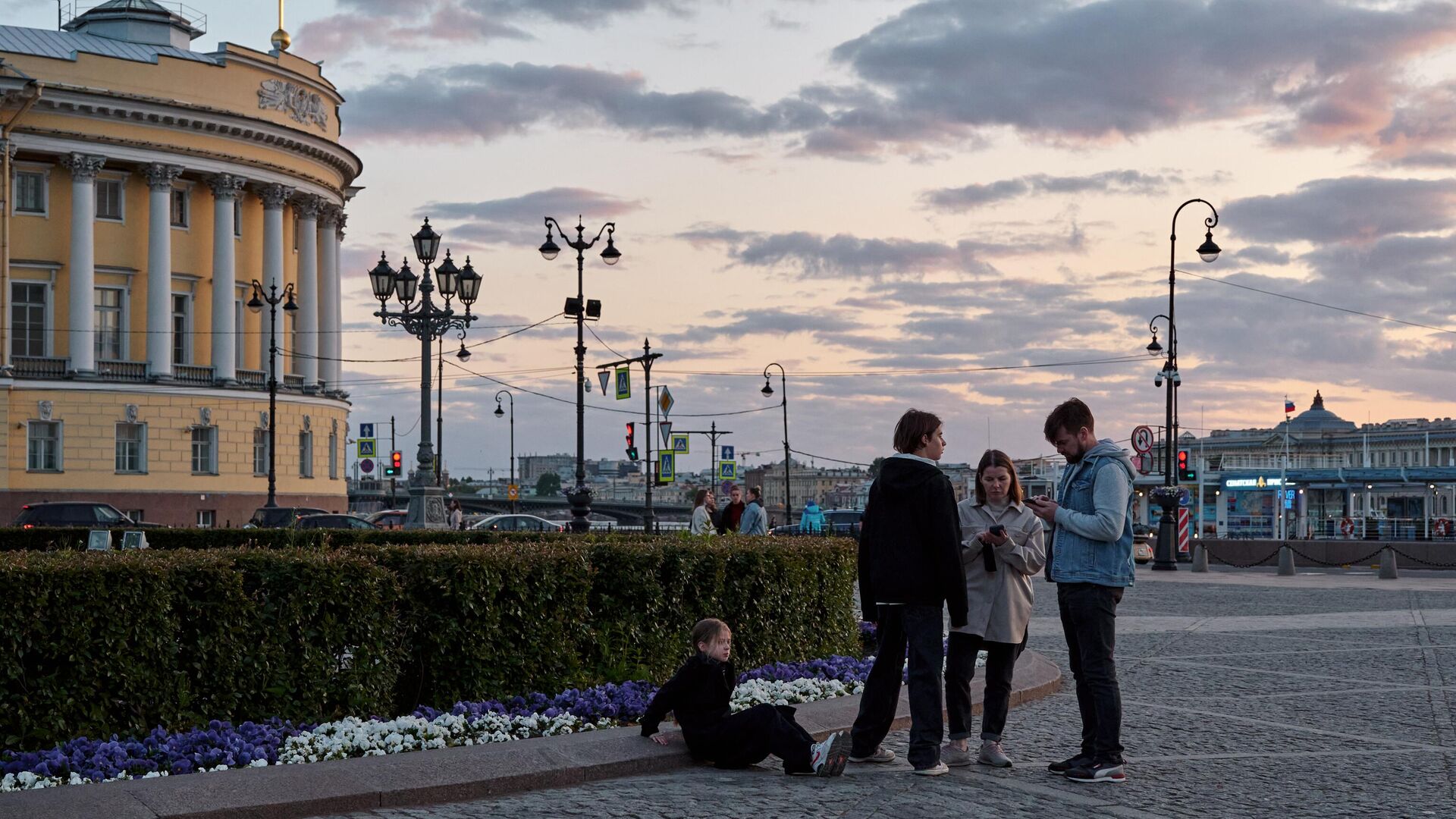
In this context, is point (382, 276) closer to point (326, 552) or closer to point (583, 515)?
point (583, 515)

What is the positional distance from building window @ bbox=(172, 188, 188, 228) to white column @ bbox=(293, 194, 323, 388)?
16.7ft

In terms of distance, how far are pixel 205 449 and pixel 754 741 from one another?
5397cm

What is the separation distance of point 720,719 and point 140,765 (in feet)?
10.0

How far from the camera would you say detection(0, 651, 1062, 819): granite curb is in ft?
22.9

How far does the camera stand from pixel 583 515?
109 ft

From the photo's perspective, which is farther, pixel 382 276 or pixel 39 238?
pixel 39 238

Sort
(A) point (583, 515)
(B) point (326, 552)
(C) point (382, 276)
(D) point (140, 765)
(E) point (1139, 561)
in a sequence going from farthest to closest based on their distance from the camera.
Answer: (E) point (1139, 561) → (A) point (583, 515) → (C) point (382, 276) → (B) point (326, 552) → (D) point (140, 765)

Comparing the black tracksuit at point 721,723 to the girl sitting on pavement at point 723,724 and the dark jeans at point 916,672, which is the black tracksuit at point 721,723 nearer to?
the girl sitting on pavement at point 723,724

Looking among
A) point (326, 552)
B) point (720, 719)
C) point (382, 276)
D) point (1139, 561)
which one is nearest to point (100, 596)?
point (326, 552)

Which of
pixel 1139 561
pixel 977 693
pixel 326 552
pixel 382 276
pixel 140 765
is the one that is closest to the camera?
pixel 140 765

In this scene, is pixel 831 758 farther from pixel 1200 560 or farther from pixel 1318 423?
pixel 1318 423

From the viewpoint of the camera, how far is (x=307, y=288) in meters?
64.9

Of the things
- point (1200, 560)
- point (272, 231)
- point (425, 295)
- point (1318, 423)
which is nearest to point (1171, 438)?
point (1200, 560)

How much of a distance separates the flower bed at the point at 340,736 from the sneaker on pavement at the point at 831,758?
1.68 meters
